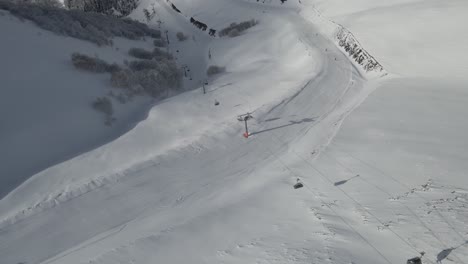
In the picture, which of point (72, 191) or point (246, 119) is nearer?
point (72, 191)

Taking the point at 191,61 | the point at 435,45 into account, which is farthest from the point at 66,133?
the point at 435,45

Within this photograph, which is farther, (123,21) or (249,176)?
(123,21)

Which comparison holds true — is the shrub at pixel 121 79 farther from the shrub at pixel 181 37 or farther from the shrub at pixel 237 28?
the shrub at pixel 237 28

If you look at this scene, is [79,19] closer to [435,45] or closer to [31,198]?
[31,198]

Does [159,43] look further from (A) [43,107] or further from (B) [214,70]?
(A) [43,107]

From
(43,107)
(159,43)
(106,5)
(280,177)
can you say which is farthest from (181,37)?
(106,5)

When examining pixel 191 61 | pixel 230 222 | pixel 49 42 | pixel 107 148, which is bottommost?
pixel 230 222
